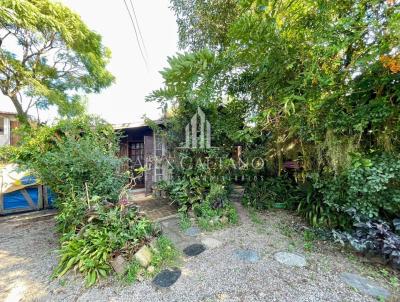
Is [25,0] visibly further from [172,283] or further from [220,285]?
[220,285]

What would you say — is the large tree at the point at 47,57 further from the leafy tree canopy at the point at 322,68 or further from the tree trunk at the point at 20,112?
the leafy tree canopy at the point at 322,68

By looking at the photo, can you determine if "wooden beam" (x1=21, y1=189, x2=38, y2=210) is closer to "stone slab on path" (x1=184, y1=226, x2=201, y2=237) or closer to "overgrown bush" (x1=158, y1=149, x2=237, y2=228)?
"overgrown bush" (x1=158, y1=149, x2=237, y2=228)

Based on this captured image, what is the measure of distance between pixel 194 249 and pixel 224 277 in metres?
0.77

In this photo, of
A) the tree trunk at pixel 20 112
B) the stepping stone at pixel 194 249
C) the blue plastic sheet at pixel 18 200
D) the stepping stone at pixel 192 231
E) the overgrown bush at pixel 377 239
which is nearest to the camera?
the overgrown bush at pixel 377 239

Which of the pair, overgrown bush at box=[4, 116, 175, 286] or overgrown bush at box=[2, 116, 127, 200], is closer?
overgrown bush at box=[4, 116, 175, 286]

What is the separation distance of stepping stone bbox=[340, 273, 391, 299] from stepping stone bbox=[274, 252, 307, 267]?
17.4 inches

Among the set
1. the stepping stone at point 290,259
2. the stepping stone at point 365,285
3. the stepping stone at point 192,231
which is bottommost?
the stepping stone at point 365,285

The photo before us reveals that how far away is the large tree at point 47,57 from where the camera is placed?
247 inches

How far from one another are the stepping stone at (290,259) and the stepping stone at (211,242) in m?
0.90

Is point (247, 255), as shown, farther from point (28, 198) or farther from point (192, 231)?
point (28, 198)

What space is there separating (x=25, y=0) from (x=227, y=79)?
716 cm

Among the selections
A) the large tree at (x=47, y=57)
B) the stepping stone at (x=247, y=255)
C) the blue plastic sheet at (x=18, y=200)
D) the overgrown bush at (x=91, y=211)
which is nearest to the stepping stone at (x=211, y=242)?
the stepping stone at (x=247, y=255)

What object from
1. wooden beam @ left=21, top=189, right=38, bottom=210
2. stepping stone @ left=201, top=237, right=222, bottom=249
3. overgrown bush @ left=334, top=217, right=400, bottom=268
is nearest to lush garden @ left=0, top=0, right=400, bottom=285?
overgrown bush @ left=334, top=217, right=400, bottom=268

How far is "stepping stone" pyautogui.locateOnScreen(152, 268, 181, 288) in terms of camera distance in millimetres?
2226
